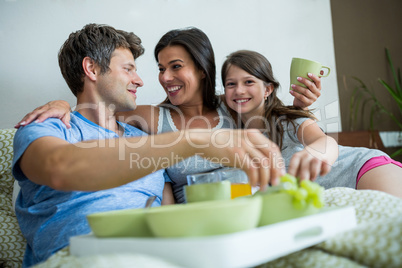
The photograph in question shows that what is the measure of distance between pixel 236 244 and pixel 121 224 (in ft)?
0.76

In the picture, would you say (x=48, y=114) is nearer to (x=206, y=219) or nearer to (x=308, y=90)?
(x=206, y=219)

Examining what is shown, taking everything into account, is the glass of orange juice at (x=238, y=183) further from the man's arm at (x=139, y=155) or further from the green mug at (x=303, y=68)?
the green mug at (x=303, y=68)

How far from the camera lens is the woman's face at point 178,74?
1786 millimetres

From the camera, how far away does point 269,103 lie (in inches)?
74.7

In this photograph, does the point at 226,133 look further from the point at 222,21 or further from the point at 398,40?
the point at 398,40

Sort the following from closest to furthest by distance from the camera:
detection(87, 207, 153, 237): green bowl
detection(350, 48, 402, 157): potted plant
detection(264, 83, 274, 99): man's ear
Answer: detection(87, 207, 153, 237): green bowl, detection(264, 83, 274, 99): man's ear, detection(350, 48, 402, 157): potted plant

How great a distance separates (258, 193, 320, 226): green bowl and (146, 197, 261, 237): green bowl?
100 millimetres

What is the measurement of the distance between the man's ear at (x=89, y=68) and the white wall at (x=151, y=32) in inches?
14.0

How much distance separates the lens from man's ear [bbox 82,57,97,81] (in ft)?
5.01

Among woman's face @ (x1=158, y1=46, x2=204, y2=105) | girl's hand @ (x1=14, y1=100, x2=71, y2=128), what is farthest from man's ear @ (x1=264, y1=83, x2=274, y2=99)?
girl's hand @ (x1=14, y1=100, x2=71, y2=128)

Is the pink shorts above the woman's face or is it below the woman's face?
below

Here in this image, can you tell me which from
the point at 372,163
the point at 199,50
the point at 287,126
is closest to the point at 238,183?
the point at 287,126

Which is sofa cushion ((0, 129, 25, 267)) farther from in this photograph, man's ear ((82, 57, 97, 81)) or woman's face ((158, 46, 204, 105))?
woman's face ((158, 46, 204, 105))

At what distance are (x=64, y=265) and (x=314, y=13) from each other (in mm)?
2668
